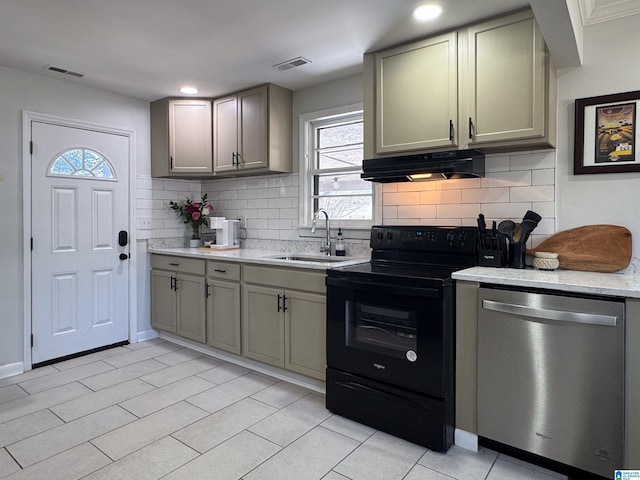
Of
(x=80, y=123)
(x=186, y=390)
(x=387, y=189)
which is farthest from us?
(x=80, y=123)

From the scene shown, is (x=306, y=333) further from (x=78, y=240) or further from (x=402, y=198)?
(x=78, y=240)

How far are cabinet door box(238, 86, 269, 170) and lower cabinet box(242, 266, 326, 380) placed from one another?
1.01 metres

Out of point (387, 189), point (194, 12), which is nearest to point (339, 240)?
point (387, 189)

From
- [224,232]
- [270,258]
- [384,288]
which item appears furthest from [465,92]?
[224,232]

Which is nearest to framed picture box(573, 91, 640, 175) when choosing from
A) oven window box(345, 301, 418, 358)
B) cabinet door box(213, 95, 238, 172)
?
oven window box(345, 301, 418, 358)

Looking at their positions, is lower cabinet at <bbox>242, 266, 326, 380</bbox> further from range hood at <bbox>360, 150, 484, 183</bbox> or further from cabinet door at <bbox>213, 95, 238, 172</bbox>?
cabinet door at <bbox>213, 95, 238, 172</bbox>

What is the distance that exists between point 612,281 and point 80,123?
3.98 m

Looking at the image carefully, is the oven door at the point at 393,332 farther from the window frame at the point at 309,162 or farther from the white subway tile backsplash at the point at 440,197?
the window frame at the point at 309,162

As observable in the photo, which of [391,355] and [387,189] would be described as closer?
[391,355]

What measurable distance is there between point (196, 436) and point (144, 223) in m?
2.39

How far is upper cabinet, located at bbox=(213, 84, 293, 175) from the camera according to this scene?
11.4 feet

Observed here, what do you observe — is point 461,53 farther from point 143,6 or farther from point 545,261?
point 143,6

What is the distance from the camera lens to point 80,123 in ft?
11.5

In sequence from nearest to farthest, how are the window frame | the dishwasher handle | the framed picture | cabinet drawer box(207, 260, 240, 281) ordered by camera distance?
the dishwasher handle, the framed picture, cabinet drawer box(207, 260, 240, 281), the window frame
